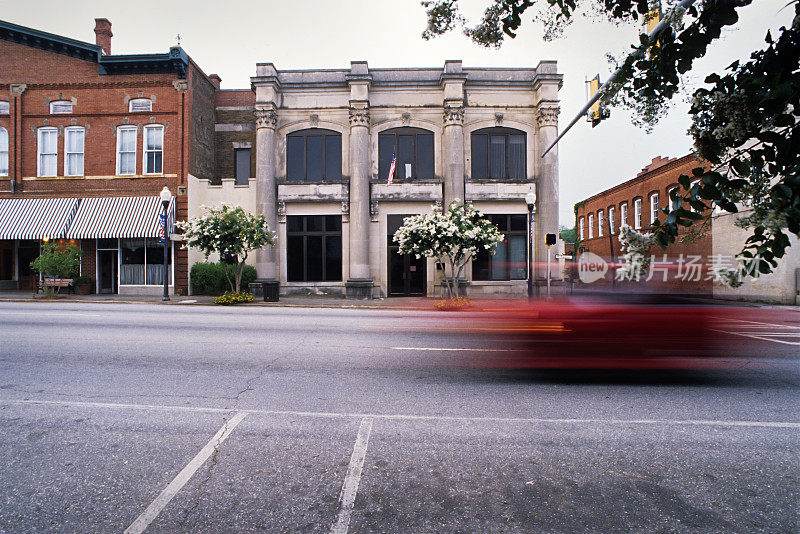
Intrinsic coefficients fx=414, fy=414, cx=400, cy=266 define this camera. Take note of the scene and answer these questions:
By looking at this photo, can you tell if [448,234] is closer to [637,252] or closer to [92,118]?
[637,252]

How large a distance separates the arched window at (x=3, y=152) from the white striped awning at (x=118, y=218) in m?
5.19

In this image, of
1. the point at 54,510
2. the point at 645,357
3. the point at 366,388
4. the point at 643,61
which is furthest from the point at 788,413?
the point at 54,510

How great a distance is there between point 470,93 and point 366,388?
67.1 feet

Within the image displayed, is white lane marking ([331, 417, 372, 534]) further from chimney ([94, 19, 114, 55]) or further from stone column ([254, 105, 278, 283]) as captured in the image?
chimney ([94, 19, 114, 55])

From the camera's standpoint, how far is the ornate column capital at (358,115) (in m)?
21.7

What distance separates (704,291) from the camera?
21672 millimetres

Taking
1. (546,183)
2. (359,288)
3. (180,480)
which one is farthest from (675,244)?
(180,480)

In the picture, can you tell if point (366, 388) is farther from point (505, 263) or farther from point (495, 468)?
point (505, 263)

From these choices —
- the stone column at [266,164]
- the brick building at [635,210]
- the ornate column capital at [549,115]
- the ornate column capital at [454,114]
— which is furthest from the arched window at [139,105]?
the brick building at [635,210]

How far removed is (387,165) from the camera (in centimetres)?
2244

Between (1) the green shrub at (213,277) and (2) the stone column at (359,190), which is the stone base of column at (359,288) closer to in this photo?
(2) the stone column at (359,190)

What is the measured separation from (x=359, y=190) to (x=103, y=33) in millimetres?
18160

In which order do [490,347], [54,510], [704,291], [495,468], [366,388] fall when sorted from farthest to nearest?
[704,291] < [490,347] < [366,388] < [495,468] < [54,510]

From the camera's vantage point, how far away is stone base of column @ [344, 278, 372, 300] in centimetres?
2114
